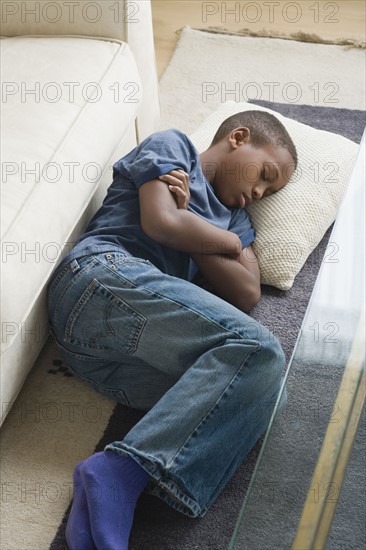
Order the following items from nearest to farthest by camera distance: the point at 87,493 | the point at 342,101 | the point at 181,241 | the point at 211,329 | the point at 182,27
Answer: the point at 87,493 → the point at 211,329 → the point at 181,241 → the point at 342,101 → the point at 182,27

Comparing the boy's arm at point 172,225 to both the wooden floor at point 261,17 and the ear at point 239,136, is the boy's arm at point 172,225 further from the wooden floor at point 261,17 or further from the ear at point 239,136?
the wooden floor at point 261,17

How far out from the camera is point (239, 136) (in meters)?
1.71

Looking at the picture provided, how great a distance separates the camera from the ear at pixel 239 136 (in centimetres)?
170

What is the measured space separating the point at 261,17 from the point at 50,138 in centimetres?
150

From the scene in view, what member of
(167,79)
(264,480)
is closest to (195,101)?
(167,79)

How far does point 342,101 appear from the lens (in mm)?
2387

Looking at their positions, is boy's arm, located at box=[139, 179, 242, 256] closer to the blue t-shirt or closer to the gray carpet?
the blue t-shirt

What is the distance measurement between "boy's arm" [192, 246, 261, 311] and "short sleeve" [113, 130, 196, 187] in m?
0.17

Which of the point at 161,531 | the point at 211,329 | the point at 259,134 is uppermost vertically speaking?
the point at 259,134

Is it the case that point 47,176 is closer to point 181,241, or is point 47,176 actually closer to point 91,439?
point 181,241

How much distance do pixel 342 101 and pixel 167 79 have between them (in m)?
0.50

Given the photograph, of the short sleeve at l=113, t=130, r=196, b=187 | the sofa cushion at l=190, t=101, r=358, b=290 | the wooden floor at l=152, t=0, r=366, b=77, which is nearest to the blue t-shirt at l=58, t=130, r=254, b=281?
the short sleeve at l=113, t=130, r=196, b=187

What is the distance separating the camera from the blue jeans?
132 cm

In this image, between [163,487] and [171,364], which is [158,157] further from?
[163,487]
